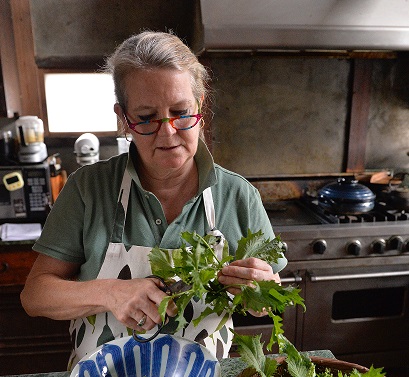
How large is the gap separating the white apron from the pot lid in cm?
124

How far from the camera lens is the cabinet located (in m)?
2.07

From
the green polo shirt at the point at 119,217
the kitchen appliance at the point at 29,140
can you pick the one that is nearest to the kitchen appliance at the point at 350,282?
the green polo shirt at the point at 119,217

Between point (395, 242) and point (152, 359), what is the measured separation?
5.37 feet

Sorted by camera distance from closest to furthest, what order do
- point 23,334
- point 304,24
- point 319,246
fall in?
point 304,24, point 319,246, point 23,334

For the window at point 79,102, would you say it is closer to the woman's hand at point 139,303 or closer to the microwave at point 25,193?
the microwave at point 25,193

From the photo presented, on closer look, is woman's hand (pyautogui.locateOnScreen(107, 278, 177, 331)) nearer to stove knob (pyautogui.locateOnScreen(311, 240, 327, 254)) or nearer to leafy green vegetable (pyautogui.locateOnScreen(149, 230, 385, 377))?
leafy green vegetable (pyautogui.locateOnScreen(149, 230, 385, 377))

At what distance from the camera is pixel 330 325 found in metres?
2.19

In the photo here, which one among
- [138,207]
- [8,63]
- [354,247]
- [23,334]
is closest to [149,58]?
[138,207]

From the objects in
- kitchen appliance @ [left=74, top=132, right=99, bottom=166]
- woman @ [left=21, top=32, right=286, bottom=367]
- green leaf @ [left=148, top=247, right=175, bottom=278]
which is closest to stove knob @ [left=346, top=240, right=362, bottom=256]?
woman @ [left=21, top=32, right=286, bottom=367]

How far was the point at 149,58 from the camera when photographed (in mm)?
1071

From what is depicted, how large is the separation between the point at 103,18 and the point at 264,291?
80.1 inches

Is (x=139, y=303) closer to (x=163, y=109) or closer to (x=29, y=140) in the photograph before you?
(x=163, y=109)

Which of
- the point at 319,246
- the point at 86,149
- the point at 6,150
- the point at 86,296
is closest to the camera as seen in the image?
the point at 86,296

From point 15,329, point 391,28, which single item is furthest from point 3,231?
point 391,28
